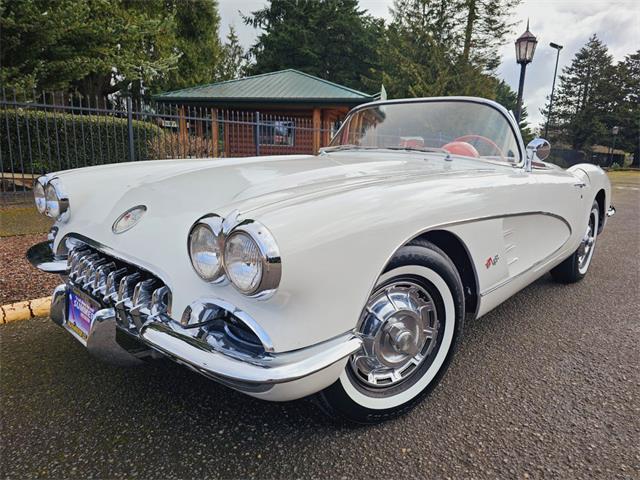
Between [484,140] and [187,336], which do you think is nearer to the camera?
[187,336]

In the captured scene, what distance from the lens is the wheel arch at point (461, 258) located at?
1778mm

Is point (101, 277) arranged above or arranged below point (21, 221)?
above

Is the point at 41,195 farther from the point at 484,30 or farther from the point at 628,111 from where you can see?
the point at 628,111

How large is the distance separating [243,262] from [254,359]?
0.28 metres

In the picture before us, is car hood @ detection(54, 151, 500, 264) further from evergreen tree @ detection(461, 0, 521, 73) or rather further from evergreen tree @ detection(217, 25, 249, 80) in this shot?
evergreen tree @ detection(217, 25, 249, 80)

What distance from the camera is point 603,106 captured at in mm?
42688

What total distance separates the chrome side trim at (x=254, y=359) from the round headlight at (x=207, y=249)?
8.2 inches

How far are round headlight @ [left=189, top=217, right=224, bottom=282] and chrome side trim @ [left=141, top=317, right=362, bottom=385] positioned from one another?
209 millimetres

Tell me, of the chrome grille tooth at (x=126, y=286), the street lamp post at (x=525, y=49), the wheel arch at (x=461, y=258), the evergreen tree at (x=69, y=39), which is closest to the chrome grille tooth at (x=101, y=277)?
the chrome grille tooth at (x=126, y=286)

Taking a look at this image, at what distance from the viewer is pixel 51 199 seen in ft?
7.23

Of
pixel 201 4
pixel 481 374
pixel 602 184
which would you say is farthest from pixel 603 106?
pixel 481 374

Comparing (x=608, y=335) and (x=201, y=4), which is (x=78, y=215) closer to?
(x=608, y=335)

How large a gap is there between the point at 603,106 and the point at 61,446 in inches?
2066

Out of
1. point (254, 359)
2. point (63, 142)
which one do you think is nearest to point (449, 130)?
point (254, 359)
